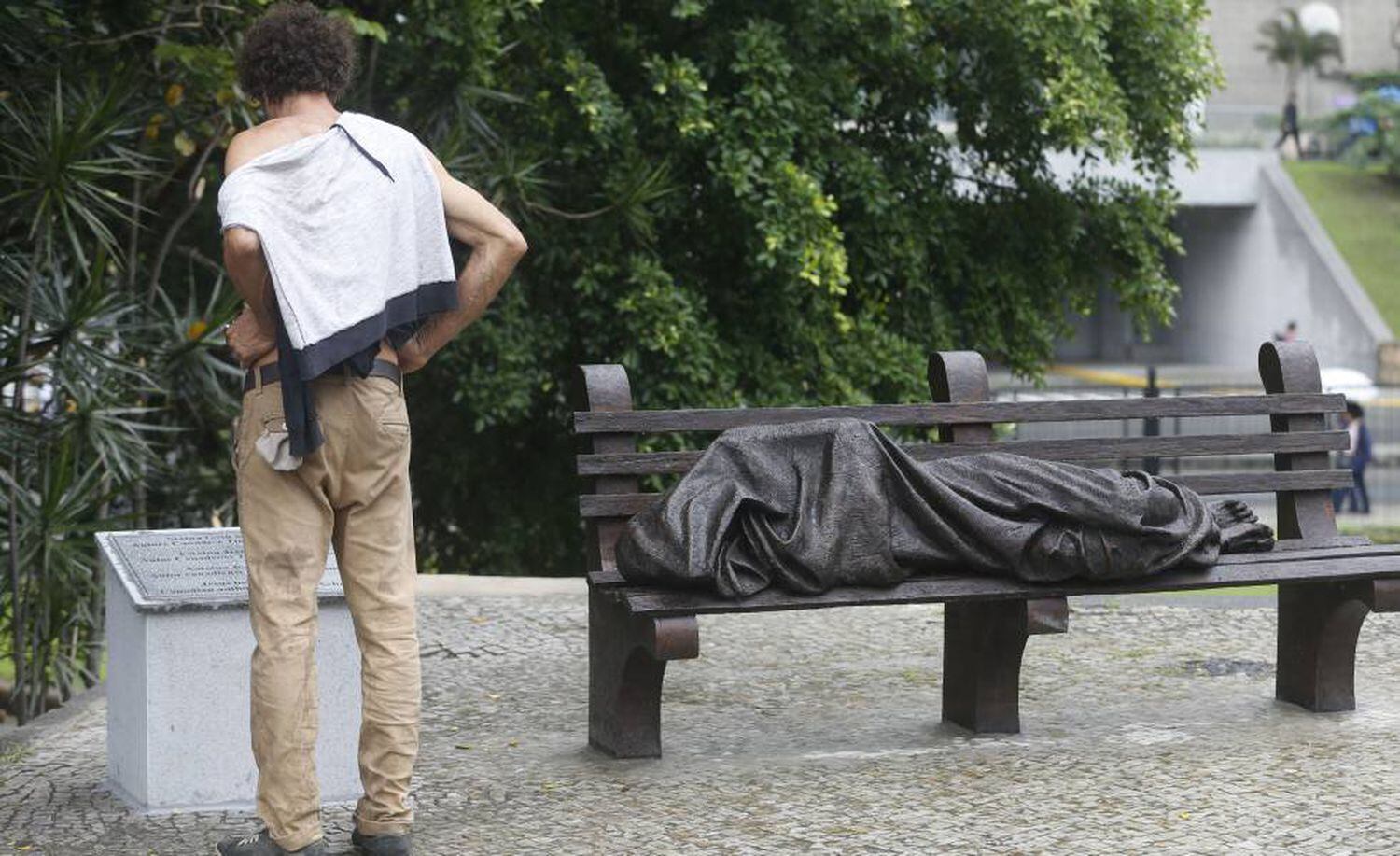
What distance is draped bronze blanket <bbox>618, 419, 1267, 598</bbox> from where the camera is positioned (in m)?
4.86

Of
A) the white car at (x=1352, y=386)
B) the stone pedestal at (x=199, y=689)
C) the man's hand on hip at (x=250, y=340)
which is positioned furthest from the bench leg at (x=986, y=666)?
the white car at (x=1352, y=386)

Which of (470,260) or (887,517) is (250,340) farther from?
(887,517)

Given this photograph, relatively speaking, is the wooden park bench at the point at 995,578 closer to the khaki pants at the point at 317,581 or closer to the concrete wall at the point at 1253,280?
the khaki pants at the point at 317,581

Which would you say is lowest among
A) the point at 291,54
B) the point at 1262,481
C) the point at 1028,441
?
the point at 1262,481

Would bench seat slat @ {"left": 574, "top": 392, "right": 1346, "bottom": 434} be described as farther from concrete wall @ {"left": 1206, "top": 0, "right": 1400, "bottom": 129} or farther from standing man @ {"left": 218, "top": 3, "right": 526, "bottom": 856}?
concrete wall @ {"left": 1206, "top": 0, "right": 1400, "bottom": 129}

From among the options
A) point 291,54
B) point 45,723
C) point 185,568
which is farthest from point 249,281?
point 45,723

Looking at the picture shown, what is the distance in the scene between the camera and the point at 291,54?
13.4 feet

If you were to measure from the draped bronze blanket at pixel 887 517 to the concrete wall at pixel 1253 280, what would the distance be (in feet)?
104

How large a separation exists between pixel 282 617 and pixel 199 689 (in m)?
0.76

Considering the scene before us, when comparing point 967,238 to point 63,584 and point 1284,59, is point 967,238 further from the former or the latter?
point 1284,59

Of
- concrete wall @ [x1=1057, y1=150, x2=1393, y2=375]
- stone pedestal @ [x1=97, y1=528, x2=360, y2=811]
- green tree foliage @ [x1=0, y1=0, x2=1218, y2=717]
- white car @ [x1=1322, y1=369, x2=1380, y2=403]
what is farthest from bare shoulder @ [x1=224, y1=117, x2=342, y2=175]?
concrete wall @ [x1=1057, y1=150, x2=1393, y2=375]

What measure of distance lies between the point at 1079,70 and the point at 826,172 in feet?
5.10

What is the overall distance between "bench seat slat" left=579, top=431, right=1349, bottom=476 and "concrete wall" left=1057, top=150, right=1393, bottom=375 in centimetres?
3083

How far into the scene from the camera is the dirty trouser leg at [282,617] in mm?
3994
